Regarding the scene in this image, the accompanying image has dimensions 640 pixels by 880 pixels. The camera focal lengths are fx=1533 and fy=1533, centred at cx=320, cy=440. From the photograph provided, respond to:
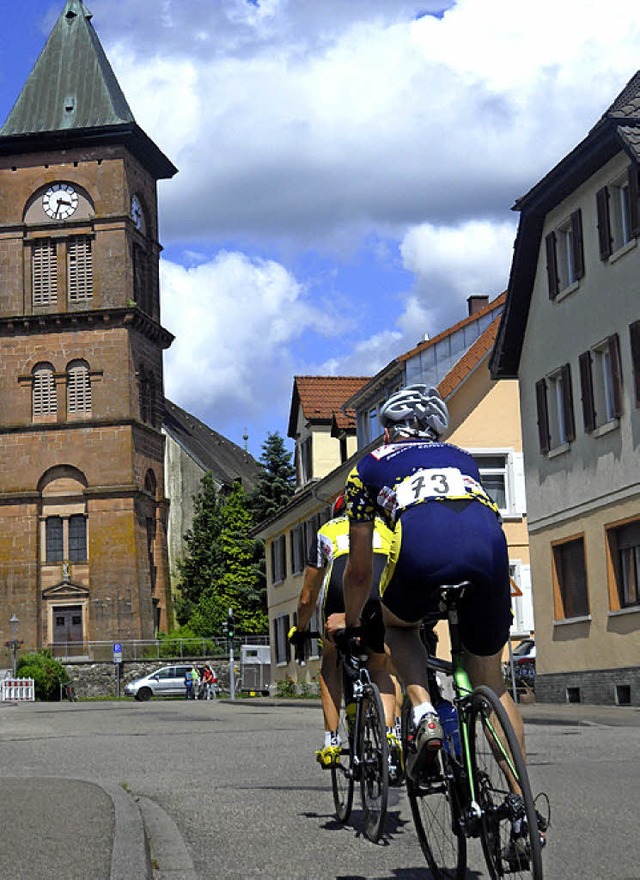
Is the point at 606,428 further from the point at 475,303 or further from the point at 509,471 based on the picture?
the point at 475,303

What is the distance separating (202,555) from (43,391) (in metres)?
14.7

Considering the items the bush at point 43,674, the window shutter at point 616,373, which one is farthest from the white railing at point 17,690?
the window shutter at point 616,373

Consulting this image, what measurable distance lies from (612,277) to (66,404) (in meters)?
54.3

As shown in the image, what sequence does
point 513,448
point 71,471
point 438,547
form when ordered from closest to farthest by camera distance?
point 438,547 → point 513,448 → point 71,471

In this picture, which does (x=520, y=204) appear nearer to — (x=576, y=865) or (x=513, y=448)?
(x=513, y=448)

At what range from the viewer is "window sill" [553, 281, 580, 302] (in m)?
27.4

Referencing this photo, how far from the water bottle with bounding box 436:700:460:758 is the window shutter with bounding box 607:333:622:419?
2014cm

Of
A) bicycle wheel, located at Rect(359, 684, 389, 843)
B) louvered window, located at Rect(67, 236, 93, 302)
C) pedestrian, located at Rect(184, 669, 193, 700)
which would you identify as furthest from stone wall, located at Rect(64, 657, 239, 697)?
bicycle wheel, located at Rect(359, 684, 389, 843)

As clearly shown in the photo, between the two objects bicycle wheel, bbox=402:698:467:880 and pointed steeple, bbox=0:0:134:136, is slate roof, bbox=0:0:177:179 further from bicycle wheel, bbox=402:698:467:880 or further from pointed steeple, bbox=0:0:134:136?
bicycle wheel, bbox=402:698:467:880

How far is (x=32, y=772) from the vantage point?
1269 centimetres

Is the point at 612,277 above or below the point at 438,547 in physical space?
above

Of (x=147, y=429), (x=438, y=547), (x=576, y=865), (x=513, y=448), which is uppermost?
(x=147, y=429)

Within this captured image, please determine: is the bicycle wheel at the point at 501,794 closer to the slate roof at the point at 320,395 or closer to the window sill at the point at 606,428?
the window sill at the point at 606,428

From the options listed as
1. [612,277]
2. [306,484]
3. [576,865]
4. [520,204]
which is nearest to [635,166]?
[612,277]
